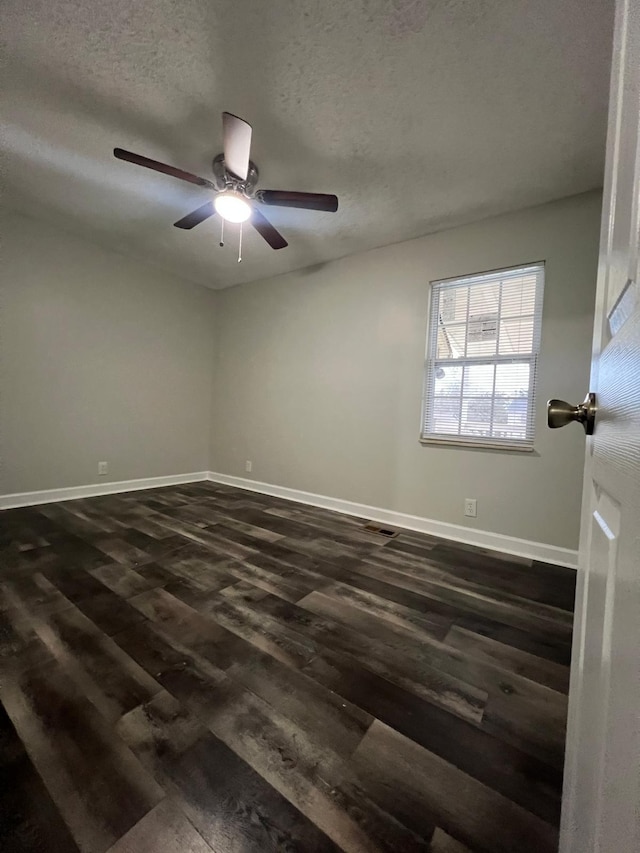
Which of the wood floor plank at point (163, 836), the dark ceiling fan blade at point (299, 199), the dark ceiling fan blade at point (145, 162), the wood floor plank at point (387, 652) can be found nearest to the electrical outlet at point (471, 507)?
the wood floor plank at point (387, 652)

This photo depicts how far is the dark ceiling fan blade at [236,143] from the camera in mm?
1479

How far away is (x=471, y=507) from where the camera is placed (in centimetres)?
266

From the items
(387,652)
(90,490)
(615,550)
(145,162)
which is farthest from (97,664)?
(90,490)

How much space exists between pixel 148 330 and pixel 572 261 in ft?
13.3

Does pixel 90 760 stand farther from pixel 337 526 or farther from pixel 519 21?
pixel 519 21

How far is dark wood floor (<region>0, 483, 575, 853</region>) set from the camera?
799 millimetres

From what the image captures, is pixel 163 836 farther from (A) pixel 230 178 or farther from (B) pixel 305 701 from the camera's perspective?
(A) pixel 230 178

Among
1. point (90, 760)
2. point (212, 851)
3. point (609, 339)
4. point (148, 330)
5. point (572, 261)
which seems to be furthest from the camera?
point (148, 330)

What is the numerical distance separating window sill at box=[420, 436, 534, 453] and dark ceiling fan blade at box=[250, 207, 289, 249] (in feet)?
6.42

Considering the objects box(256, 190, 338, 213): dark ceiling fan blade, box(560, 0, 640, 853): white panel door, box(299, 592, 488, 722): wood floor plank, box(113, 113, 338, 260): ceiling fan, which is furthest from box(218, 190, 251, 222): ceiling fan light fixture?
box(299, 592, 488, 722): wood floor plank

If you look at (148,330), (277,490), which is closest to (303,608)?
(277,490)

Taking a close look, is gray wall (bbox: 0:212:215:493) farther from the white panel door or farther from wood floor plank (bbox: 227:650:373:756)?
the white panel door

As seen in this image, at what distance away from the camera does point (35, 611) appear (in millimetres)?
1549

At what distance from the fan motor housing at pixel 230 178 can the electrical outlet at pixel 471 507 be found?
8.96 ft
